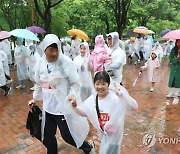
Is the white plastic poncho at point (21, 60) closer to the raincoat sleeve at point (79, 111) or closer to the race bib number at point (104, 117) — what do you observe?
the raincoat sleeve at point (79, 111)

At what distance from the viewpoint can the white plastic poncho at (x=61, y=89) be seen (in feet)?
9.86

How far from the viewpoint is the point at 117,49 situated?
4934 millimetres

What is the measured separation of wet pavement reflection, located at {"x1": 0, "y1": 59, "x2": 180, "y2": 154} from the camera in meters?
3.88

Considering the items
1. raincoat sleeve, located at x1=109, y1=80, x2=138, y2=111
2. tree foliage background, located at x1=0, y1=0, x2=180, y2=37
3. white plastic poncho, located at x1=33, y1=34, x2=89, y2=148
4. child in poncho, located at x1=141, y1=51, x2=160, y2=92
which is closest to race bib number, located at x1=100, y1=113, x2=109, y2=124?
raincoat sleeve, located at x1=109, y1=80, x2=138, y2=111

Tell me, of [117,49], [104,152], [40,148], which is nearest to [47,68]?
[104,152]

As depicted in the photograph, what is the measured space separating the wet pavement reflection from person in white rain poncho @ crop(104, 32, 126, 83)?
96cm

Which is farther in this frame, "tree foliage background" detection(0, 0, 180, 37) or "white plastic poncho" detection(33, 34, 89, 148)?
"tree foliage background" detection(0, 0, 180, 37)

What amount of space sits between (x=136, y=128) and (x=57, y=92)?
215 centimetres

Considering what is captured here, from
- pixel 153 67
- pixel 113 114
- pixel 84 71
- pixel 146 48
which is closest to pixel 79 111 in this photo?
pixel 113 114

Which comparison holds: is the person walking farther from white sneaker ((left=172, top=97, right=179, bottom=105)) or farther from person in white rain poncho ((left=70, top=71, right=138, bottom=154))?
person in white rain poncho ((left=70, top=71, right=138, bottom=154))

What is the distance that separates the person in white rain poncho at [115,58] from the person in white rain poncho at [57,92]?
69.9 inches

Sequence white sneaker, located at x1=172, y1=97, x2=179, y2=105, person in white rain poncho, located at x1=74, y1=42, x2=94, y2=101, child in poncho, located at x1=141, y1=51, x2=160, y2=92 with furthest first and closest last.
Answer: child in poncho, located at x1=141, y1=51, x2=160, y2=92 → white sneaker, located at x1=172, y1=97, x2=179, y2=105 → person in white rain poncho, located at x1=74, y1=42, x2=94, y2=101

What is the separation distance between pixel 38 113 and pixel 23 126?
182 centimetres

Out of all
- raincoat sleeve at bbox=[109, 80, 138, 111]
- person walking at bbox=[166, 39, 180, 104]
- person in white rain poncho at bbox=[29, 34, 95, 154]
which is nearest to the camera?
raincoat sleeve at bbox=[109, 80, 138, 111]
